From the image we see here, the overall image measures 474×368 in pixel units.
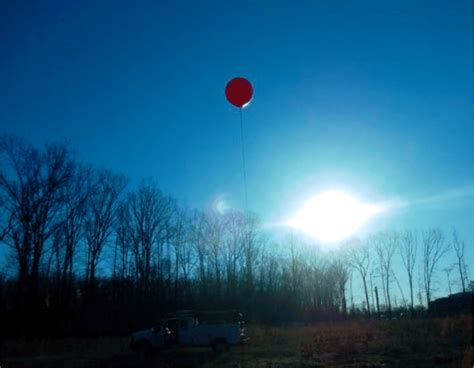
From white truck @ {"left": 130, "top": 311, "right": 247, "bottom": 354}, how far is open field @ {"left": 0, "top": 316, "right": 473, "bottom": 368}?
2.00 feet

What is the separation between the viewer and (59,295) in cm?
4975

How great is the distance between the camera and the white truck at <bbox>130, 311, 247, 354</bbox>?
1001 inches

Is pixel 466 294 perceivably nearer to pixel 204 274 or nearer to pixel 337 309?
pixel 337 309

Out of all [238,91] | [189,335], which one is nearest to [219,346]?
[189,335]

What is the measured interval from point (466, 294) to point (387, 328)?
128ft

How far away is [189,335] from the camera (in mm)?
25500

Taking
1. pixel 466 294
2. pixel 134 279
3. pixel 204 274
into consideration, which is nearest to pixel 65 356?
pixel 134 279

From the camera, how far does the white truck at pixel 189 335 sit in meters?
25.4

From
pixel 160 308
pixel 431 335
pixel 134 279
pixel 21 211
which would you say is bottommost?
pixel 431 335

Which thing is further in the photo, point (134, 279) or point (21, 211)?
point (134, 279)

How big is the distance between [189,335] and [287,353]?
17.8ft

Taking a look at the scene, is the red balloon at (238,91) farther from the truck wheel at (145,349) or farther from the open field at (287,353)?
the truck wheel at (145,349)

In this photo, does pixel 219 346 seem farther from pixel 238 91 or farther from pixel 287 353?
pixel 238 91

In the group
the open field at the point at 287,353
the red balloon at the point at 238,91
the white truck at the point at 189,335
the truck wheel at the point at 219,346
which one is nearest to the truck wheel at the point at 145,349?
the white truck at the point at 189,335
